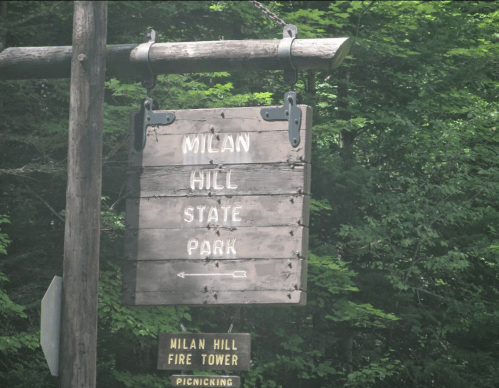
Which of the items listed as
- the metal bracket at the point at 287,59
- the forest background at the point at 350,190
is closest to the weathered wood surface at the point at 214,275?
the metal bracket at the point at 287,59

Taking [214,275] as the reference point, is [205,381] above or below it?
below

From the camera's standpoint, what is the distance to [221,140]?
4.75 m

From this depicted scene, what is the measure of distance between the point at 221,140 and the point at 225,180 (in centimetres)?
27

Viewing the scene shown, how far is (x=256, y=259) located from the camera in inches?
180

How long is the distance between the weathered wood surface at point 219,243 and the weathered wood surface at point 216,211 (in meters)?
0.04

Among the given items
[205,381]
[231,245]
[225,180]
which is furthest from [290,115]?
[205,381]

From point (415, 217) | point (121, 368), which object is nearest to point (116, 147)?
point (121, 368)

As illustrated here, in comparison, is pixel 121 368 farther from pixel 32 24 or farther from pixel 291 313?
pixel 32 24

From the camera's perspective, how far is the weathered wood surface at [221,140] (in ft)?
15.2

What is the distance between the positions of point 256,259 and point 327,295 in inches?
385

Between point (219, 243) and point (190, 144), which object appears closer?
point (219, 243)

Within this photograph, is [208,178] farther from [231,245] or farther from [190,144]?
[231,245]

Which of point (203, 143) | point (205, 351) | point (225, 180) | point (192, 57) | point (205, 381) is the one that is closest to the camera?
point (225, 180)

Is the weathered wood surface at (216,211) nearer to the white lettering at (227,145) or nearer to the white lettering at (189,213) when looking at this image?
the white lettering at (189,213)
